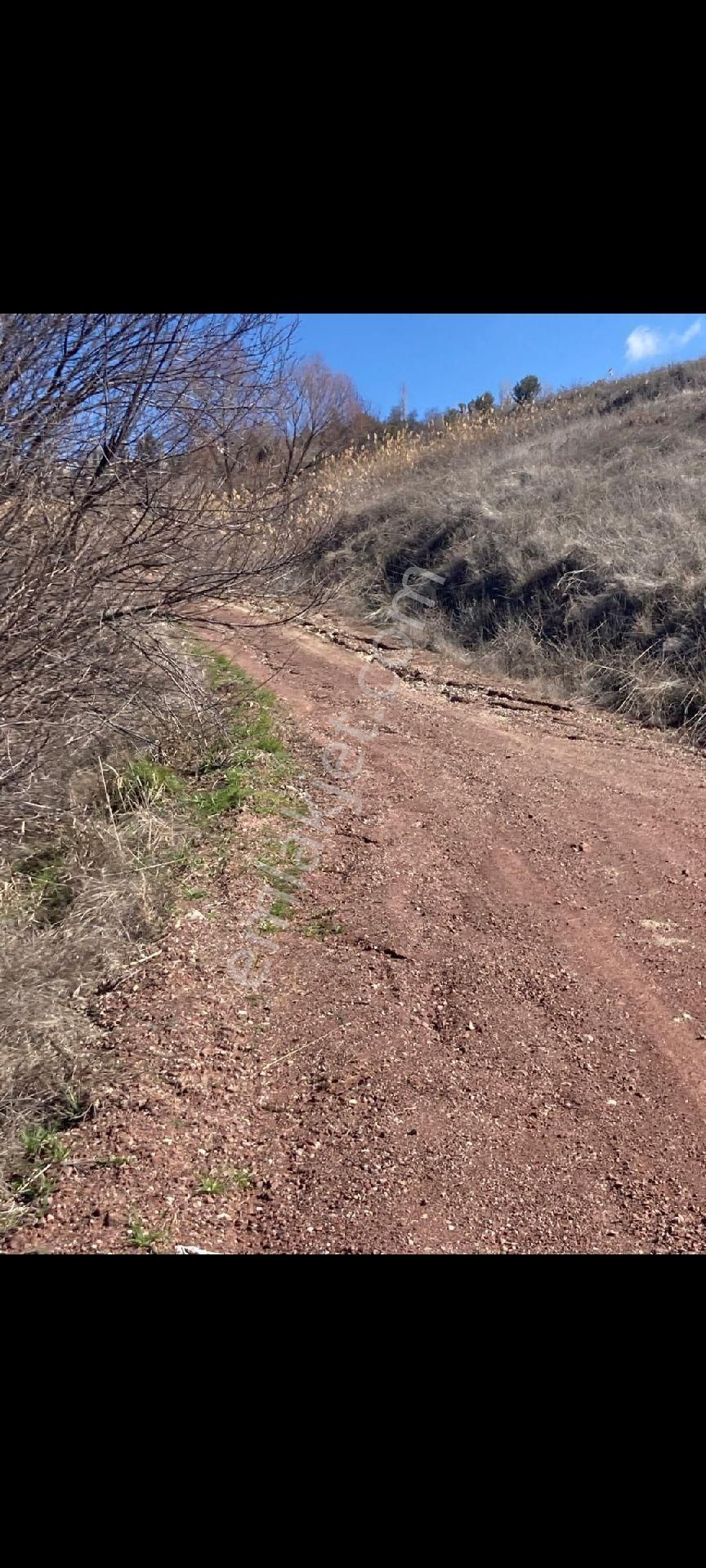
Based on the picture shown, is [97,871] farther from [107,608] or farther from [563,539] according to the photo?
[563,539]

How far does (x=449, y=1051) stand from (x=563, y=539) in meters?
9.04

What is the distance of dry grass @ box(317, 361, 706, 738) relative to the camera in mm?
9438

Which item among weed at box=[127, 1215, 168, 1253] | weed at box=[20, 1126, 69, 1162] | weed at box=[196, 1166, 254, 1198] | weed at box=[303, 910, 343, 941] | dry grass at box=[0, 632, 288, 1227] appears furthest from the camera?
weed at box=[303, 910, 343, 941]

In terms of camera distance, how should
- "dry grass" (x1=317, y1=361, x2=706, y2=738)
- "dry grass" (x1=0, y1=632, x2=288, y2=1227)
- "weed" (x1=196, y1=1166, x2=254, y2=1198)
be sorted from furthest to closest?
"dry grass" (x1=317, y1=361, x2=706, y2=738)
"dry grass" (x1=0, y1=632, x2=288, y2=1227)
"weed" (x1=196, y1=1166, x2=254, y2=1198)

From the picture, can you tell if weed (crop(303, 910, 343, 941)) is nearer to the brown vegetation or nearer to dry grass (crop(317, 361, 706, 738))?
the brown vegetation

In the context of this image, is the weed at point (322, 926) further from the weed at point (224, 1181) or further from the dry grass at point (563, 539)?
the dry grass at point (563, 539)

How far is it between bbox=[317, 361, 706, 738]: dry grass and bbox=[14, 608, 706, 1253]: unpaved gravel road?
2.58m

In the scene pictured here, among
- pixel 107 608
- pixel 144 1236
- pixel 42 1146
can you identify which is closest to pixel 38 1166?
pixel 42 1146

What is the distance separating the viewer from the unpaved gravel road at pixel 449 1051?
2.93 meters

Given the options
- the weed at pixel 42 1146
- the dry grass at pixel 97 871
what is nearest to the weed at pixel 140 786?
the dry grass at pixel 97 871

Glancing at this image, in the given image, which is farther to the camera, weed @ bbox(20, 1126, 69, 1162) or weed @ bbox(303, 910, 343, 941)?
weed @ bbox(303, 910, 343, 941)

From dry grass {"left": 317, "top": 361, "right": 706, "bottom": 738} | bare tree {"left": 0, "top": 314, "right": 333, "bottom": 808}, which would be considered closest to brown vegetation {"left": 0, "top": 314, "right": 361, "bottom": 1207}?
bare tree {"left": 0, "top": 314, "right": 333, "bottom": 808}

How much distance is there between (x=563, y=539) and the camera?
1162 cm

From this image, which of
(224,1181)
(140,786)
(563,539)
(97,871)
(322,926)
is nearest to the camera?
(224,1181)
